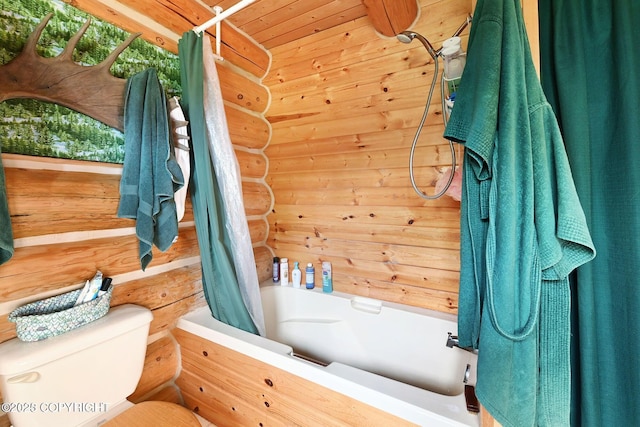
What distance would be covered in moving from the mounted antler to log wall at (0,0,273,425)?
236mm

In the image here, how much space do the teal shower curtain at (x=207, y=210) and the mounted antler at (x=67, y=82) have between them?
10.8 inches

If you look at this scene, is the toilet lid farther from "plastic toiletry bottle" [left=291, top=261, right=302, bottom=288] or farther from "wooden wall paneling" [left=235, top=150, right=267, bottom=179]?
"wooden wall paneling" [left=235, top=150, right=267, bottom=179]

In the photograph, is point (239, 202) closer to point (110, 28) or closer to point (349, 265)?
point (349, 265)

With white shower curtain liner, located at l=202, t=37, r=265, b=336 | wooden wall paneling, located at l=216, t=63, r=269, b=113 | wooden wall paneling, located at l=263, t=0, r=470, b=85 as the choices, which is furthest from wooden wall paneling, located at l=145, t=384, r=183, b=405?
wooden wall paneling, located at l=263, t=0, r=470, b=85

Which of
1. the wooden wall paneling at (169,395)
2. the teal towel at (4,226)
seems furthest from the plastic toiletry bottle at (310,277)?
the teal towel at (4,226)

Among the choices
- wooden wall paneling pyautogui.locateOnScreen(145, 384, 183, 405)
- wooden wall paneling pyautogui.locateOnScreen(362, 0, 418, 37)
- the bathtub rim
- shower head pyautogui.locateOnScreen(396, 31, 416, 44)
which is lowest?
wooden wall paneling pyautogui.locateOnScreen(145, 384, 183, 405)

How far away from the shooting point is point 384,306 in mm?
1658

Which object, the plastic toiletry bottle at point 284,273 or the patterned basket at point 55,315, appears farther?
the plastic toiletry bottle at point 284,273

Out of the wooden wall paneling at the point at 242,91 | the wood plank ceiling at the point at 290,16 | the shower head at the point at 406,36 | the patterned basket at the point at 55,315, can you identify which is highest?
the wood plank ceiling at the point at 290,16

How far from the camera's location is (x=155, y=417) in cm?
106

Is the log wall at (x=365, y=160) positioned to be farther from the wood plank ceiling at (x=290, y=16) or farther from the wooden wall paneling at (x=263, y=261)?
the wooden wall paneling at (x=263, y=261)

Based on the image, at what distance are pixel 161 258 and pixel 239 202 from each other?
1.82 feet

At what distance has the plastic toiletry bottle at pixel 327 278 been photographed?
74.0 inches

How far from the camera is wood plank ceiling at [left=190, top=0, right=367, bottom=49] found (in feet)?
5.15
